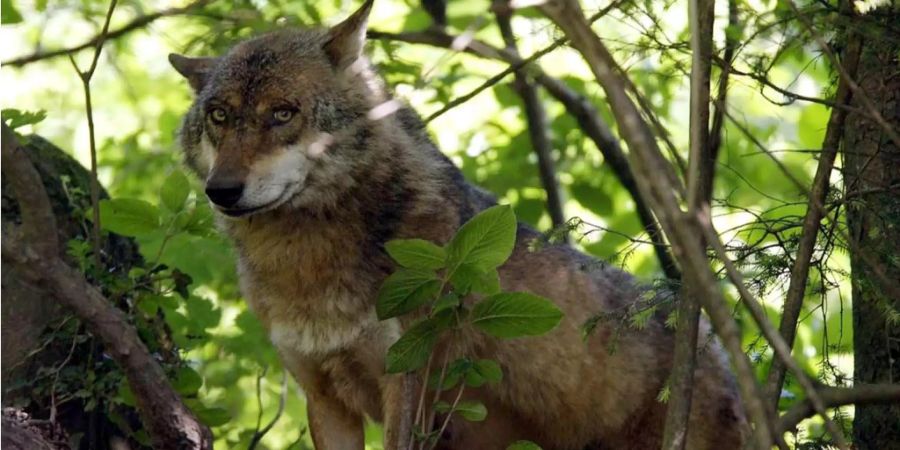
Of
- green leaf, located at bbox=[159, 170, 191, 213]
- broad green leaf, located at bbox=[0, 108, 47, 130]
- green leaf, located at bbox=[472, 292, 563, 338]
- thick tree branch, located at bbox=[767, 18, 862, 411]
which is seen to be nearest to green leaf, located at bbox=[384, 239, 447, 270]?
green leaf, located at bbox=[472, 292, 563, 338]

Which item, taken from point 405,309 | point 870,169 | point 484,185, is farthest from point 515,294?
point 484,185

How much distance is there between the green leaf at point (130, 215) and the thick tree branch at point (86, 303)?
367 mm

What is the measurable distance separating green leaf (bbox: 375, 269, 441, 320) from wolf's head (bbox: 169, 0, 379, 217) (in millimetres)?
968

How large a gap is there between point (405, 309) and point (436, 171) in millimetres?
1475

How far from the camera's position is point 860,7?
14.9 feet

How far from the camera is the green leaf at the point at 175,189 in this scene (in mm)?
5723

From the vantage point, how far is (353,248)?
550 centimetres

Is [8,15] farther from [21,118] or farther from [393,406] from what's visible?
[393,406]

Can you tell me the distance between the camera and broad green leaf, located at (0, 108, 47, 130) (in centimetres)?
523

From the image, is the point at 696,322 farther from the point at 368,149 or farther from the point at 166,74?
the point at 166,74

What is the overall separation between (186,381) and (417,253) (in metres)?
2.17

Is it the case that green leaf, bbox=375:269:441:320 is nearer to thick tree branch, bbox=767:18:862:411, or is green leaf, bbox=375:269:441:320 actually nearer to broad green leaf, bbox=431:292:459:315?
broad green leaf, bbox=431:292:459:315

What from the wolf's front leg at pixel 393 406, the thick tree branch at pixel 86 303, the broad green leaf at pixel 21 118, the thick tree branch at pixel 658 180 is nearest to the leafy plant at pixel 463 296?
the wolf's front leg at pixel 393 406

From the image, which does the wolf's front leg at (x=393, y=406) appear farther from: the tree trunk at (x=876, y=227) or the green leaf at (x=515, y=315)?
the tree trunk at (x=876, y=227)
